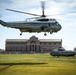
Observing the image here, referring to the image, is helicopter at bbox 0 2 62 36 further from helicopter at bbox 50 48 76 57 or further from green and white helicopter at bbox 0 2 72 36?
helicopter at bbox 50 48 76 57

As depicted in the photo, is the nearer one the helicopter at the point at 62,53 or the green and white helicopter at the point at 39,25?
the green and white helicopter at the point at 39,25

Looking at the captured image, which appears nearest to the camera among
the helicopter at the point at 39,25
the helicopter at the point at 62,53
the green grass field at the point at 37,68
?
the green grass field at the point at 37,68

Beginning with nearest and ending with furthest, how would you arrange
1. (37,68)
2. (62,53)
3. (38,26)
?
(37,68), (38,26), (62,53)

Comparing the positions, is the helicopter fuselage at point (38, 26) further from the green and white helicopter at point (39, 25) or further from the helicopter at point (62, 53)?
the helicopter at point (62, 53)

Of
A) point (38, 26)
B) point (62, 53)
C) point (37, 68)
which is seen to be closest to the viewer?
point (37, 68)

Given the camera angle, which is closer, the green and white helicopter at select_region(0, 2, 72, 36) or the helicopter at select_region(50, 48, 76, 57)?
the green and white helicopter at select_region(0, 2, 72, 36)

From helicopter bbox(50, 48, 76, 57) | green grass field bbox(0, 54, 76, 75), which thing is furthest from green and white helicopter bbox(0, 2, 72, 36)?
helicopter bbox(50, 48, 76, 57)

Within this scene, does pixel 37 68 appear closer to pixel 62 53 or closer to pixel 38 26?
pixel 38 26

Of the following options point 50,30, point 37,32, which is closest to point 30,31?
point 37,32

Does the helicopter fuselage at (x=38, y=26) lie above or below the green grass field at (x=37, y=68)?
above

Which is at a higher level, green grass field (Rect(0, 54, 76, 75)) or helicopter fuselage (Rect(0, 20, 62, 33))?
helicopter fuselage (Rect(0, 20, 62, 33))

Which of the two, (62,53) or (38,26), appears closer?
(38,26)

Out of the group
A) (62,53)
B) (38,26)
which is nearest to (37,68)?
(38,26)

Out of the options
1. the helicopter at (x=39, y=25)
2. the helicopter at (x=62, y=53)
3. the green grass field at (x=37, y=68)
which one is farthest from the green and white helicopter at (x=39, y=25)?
the helicopter at (x=62, y=53)
